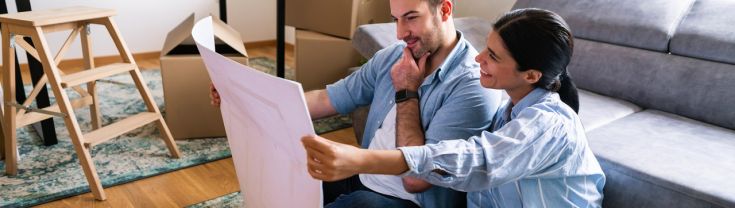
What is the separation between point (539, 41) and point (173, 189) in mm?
1454

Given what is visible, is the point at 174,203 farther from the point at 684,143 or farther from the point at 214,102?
the point at 684,143

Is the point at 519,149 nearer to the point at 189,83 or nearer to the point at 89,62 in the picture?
the point at 189,83

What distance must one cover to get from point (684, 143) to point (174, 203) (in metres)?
1.59

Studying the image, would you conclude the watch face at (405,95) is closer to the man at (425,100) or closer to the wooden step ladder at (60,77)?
the man at (425,100)

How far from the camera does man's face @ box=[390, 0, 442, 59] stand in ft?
3.58

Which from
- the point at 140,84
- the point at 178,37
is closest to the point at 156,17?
the point at 178,37

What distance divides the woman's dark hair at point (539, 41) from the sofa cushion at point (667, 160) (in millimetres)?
434

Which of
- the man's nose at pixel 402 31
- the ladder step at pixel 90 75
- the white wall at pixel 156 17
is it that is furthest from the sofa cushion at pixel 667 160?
the ladder step at pixel 90 75

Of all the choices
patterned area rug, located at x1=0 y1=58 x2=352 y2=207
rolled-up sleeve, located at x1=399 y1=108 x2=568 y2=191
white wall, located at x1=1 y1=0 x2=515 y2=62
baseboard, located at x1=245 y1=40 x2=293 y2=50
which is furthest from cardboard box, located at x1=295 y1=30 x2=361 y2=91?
rolled-up sleeve, located at x1=399 y1=108 x2=568 y2=191

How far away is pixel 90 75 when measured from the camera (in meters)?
1.79

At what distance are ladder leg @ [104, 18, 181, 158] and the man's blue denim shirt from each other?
112 cm

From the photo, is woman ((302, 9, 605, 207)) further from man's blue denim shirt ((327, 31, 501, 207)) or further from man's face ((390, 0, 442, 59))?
man's face ((390, 0, 442, 59))

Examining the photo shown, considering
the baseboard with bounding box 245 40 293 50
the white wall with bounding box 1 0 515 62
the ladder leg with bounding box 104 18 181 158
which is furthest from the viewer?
the baseboard with bounding box 245 40 293 50

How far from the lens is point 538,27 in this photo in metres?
0.89
